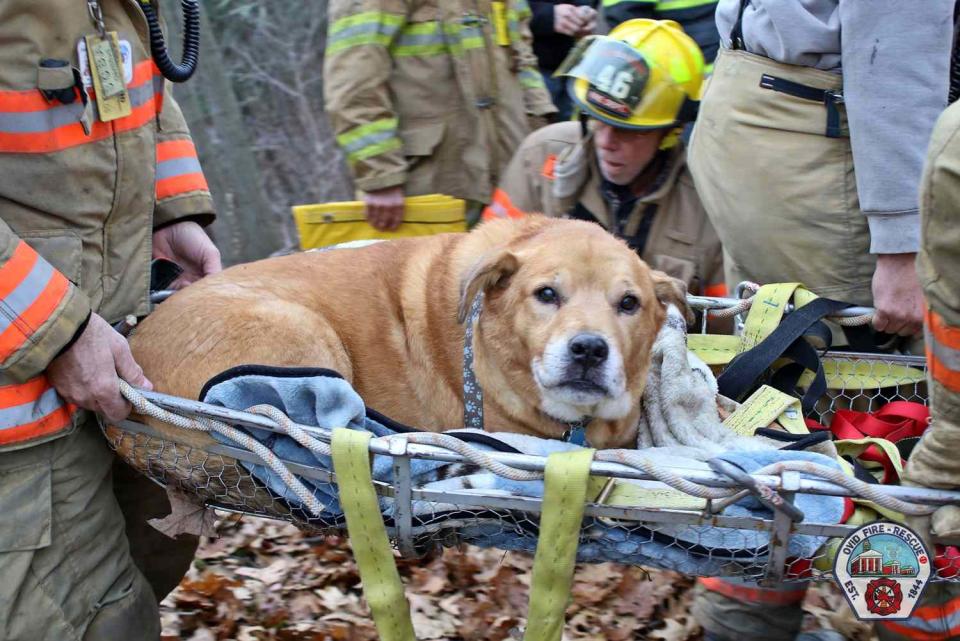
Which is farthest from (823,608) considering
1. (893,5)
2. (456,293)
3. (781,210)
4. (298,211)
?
(298,211)

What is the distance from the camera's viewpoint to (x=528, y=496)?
2303mm

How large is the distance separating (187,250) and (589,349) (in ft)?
5.13

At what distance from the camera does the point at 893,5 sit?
2760 millimetres

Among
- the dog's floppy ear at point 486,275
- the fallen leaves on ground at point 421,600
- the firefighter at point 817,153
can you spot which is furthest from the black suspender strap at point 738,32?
the fallen leaves on ground at point 421,600

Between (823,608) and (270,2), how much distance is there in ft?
21.0

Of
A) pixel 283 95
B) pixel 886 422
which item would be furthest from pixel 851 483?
pixel 283 95

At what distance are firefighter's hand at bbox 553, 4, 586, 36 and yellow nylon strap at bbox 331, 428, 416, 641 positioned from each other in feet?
12.2

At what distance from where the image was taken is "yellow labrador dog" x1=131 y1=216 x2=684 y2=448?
288 cm

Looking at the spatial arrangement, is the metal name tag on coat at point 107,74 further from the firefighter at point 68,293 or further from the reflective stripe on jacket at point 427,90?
the reflective stripe on jacket at point 427,90

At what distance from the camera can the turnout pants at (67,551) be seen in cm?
252

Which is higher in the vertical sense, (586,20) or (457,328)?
(586,20)

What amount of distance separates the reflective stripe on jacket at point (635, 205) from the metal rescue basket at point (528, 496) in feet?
6.22

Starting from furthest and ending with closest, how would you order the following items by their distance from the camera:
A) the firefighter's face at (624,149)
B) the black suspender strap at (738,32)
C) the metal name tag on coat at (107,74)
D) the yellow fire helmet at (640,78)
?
the firefighter's face at (624,149) → the yellow fire helmet at (640,78) → the black suspender strap at (738,32) → the metal name tag on coat at (107,74)

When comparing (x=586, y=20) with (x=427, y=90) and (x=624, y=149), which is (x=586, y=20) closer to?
(x=427, y=90)
